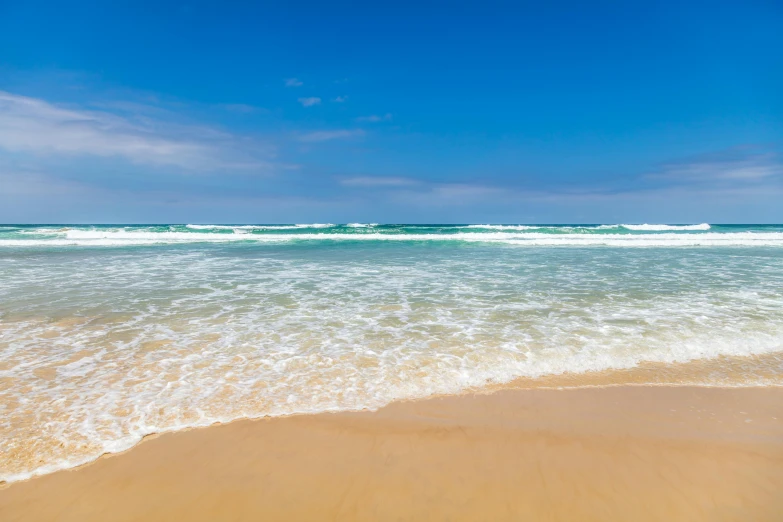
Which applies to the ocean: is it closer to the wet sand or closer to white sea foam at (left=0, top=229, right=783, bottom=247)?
the wet sand

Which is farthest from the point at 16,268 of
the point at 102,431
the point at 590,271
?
the point at 590,271

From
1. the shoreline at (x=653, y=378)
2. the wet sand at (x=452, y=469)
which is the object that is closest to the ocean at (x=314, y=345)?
the shoreline at (x=653, y=378)

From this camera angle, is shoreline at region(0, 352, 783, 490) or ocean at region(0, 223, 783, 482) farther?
shoreline at region(0, 352, 783, 490)

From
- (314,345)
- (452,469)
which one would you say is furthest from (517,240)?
(452,469)

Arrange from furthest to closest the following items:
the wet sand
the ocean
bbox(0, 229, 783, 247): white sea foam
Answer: bbox(0, 229, 783, 247): white sea foam
the ocean
the wet sand

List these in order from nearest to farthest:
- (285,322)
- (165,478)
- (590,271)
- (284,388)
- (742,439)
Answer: (165,478), (742,439), (284,388), (285,322), (590,271)

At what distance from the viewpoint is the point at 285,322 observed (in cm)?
643

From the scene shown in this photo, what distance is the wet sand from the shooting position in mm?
2471

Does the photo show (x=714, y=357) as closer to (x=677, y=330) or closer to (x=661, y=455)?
(x=677, y=330)

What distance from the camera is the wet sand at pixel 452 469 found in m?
2.47

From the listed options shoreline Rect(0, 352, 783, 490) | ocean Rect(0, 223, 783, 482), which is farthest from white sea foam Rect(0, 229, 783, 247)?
shoreline Rect(0, 352, 783, 490)

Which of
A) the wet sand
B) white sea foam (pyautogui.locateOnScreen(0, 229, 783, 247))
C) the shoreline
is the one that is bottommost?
the wet sand

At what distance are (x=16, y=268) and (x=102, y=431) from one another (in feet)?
49.9

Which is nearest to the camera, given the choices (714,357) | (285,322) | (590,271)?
(714,357)
